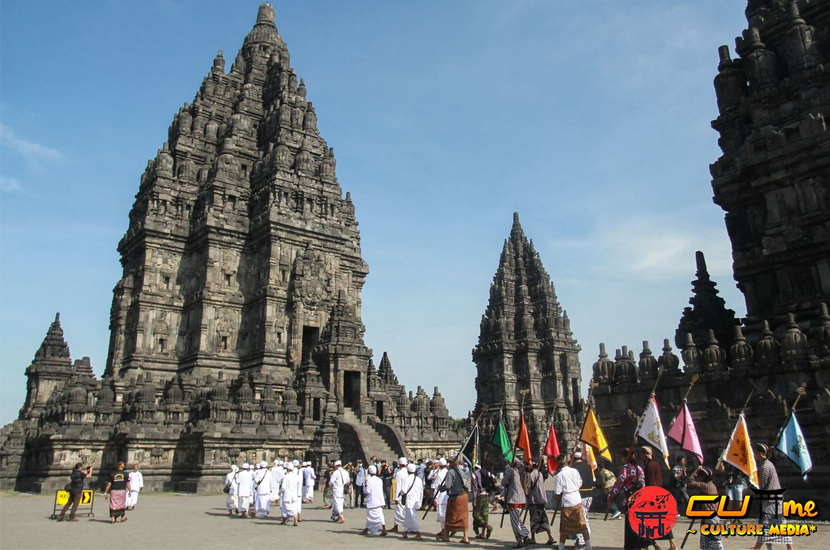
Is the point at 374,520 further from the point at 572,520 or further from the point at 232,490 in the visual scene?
the point at 232,490

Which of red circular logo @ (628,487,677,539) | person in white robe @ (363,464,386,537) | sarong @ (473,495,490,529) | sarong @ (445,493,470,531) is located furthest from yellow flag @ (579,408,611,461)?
red circular logo @ (628,487,677,539)

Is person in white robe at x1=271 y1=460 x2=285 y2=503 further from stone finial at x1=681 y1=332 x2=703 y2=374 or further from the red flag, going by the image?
stone finial at x1=681 y1=332 x2=703 y2=374

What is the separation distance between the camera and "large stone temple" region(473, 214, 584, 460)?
60.4 metres

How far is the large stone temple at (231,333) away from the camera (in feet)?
97.1

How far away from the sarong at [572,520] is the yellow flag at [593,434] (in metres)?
4.14

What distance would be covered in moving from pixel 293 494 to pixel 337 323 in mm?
20171

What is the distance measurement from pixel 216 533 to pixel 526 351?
50609 millimetres

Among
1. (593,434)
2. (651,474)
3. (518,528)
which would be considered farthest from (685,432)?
(518,528)

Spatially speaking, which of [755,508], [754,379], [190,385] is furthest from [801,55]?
[190,385]

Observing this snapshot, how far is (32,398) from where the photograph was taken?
4494cm

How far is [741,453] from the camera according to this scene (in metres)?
12.4

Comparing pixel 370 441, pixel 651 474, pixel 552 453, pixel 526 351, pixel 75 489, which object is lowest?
pixel 75 489

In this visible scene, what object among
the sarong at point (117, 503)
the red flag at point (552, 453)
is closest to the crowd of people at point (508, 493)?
the sarong at point (117, 503)

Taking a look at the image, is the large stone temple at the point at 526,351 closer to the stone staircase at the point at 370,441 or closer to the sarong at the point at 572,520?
the stone staircase at the point at 370,441
